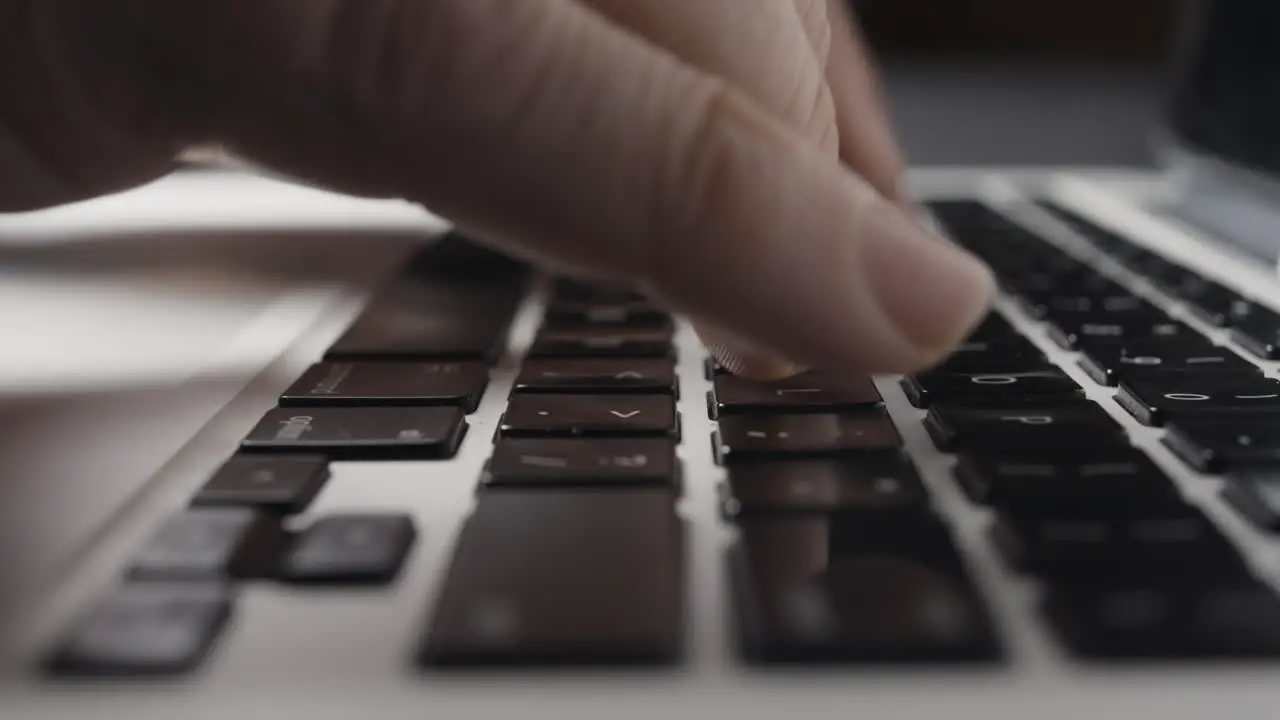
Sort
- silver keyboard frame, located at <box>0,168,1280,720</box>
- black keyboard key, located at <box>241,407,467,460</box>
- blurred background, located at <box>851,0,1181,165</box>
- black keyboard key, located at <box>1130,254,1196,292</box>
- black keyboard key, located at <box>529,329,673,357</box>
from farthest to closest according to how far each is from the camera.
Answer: blurred background, located at <box>851,0,1181,165</box>
black keyboard key, located at <box>1130,254,1196,292</box>
black keyboard key, located at <box>529,329,673,357</box>
black keyboard key, located at <box>241,407,467,460</box>
silver keyboard frame, located at <box>0,168,1280,720</box>

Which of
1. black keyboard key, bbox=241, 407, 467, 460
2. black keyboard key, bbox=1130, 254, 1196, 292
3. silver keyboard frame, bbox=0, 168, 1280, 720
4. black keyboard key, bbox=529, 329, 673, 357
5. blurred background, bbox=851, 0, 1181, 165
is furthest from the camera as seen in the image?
blurred background, bbox=851, 0, 1181, 165

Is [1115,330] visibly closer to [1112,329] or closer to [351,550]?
[1112,329]

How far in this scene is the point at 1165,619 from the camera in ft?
0.68

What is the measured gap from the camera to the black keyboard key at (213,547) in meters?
0.23

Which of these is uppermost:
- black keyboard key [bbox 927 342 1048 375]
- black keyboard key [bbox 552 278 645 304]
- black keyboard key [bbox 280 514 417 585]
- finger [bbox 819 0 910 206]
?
finger [bbox 819 0 910 206]

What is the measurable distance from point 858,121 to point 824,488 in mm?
341

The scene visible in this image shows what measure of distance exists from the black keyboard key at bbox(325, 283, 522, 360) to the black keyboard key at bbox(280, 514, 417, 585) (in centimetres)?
14

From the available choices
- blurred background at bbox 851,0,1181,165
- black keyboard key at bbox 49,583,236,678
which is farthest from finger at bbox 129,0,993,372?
blurred background at bbox 851,0,1181,165

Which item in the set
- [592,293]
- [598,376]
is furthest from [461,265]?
[598,376]

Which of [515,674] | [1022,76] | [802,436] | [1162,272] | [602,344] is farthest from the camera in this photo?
[1022,76]

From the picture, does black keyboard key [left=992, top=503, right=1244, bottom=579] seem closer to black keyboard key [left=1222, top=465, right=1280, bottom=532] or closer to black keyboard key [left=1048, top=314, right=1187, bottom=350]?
black keyboard key [left=1222, top=465, right=1280, bottom=532]

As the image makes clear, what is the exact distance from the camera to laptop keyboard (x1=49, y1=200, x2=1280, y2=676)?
205mm

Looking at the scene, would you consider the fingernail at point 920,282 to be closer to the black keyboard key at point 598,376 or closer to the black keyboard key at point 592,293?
the black keyboard key at point 598,376

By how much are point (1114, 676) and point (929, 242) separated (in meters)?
0.13
